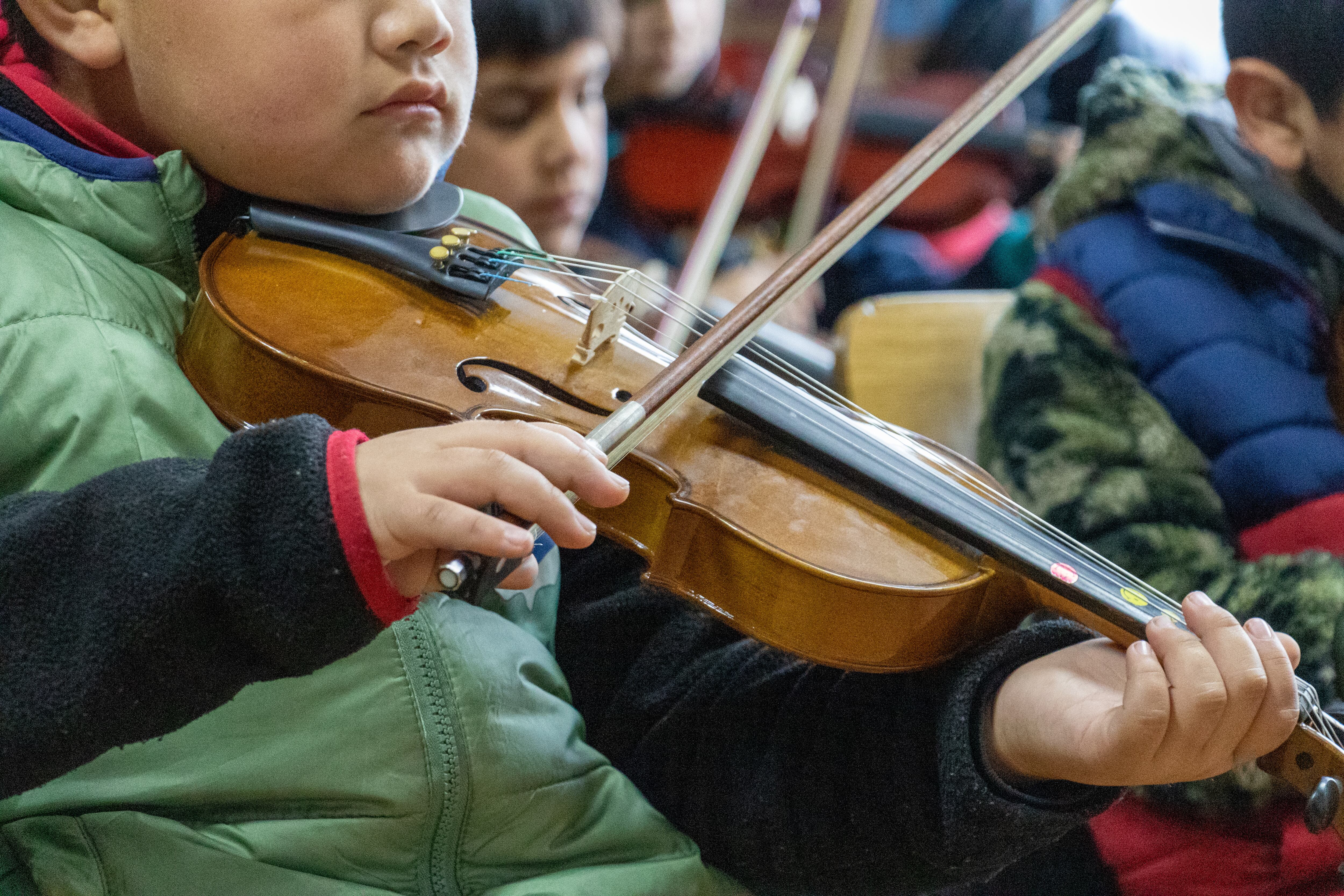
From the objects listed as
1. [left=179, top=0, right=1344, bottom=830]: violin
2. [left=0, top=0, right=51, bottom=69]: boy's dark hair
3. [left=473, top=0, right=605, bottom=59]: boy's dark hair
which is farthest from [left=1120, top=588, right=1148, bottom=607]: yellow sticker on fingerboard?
[left=473, top=0, right=605, bottom=59]: boy's dark hair

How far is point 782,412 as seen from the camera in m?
0.69

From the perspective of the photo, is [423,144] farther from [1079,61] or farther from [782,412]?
[1079,61]

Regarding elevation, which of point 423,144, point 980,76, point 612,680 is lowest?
point 612,680

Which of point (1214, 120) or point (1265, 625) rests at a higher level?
point (1214, 120)

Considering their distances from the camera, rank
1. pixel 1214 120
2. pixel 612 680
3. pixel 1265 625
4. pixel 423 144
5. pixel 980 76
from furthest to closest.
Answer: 1. pixel 980 76
2. pixel 1214 120
3. pixel 612 680
4. pixel 423 144
5. pixel 1265 625

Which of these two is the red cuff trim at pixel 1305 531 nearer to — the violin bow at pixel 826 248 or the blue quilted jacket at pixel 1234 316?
the blue quilted jacket at pixel 1234 316

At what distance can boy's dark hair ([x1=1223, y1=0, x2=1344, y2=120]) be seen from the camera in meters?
0.97

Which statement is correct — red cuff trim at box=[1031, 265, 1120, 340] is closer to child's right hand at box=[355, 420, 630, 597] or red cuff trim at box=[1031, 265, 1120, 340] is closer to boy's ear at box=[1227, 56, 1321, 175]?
boy's ear at box=[1227, 56, 1321, 175]

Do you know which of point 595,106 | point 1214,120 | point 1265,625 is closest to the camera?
point 1265,625

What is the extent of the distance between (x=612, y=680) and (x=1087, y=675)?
13.0 inches

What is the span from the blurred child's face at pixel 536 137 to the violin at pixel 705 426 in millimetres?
711

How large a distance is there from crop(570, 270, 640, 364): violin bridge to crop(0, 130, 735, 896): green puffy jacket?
167mm

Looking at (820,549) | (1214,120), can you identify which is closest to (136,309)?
(820,549)

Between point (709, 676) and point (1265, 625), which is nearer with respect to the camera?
point (1265, 625)
